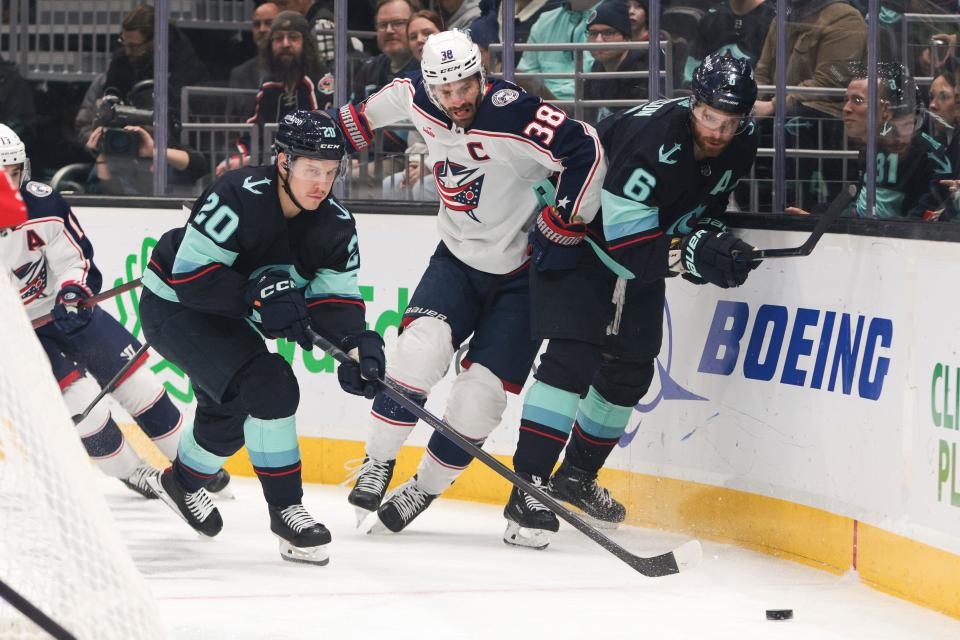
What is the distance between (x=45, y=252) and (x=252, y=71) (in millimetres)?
1110

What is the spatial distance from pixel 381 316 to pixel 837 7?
172cm

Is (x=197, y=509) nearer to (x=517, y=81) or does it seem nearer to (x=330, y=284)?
(x=330, y=284)

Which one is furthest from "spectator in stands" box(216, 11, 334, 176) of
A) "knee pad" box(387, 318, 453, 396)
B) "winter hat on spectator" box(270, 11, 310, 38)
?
"knee pad" box(387, 318, 453, 396)

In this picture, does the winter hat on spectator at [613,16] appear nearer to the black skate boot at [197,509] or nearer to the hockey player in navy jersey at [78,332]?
the hockey player in navy jersey at [78,332]

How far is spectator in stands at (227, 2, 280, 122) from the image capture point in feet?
16.6

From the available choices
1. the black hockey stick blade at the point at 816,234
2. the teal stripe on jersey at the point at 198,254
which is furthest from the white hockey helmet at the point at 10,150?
the black hockey stick blade at the point at 816,234

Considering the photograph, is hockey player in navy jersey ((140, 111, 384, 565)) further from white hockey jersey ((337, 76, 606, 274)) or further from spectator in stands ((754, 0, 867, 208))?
spectator in stands ((754, 0, 867, 208))

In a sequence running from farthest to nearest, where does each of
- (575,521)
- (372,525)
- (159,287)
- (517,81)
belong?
(517,81) → (372,525) → (159,287) → (575,521)

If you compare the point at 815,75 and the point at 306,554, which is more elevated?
the point at 815,75

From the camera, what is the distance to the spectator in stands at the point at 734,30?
3.99 meters

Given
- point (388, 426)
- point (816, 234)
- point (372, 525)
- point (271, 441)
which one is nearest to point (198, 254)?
point (271, 441)

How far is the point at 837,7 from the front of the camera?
379 centimetres

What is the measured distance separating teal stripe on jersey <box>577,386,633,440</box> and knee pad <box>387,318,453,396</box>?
1.30 ft

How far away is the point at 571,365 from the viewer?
12.2 feet
